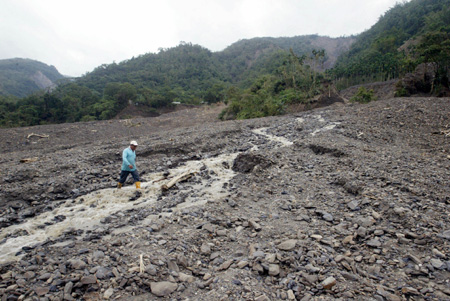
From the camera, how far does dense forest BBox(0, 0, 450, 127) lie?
25.5 m

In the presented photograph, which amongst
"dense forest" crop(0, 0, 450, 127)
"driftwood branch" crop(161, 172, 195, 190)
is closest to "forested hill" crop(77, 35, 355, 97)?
"dense forest" crop(0, 0, 450, 127)

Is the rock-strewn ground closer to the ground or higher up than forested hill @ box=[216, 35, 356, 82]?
closer to the ground

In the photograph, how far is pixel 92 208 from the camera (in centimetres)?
676

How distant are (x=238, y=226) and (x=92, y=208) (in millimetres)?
4315

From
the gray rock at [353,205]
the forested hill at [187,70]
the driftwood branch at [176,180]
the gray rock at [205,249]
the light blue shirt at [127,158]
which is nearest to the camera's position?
the gray rock at [205,249]

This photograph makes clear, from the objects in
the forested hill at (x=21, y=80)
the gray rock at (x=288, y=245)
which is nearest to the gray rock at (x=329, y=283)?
the gray rock at (x=288, y=245)

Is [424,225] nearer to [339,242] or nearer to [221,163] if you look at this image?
[339,242]

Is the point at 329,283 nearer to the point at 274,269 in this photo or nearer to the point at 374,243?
the point at 274,269

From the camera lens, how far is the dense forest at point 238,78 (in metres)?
25.5

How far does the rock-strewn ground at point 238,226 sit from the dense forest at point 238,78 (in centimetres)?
1631

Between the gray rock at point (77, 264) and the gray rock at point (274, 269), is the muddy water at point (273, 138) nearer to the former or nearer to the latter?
the gray rock at point (274, 269)

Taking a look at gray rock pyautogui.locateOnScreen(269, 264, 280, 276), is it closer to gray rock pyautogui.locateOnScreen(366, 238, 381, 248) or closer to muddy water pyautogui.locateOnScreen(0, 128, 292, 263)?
gray rock pyautogui.locateOnScreen(366, 238, 381, 248)

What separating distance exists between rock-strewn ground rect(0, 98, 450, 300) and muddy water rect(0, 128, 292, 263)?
5 centimetres

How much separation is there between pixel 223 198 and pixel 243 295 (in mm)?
3476
